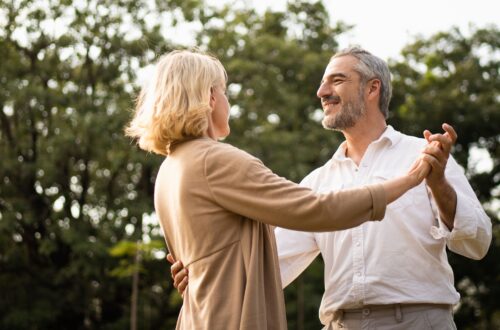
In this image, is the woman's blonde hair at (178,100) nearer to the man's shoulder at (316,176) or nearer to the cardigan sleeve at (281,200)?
the cardigan sleeve at (281,200)

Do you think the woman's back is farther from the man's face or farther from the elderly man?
the man's face

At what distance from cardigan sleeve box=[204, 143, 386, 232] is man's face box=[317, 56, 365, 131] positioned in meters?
1.14

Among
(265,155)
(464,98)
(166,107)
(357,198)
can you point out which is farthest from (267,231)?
(464,98)

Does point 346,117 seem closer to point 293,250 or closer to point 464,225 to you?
point 293,250

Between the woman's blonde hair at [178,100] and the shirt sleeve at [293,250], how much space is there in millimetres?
1033

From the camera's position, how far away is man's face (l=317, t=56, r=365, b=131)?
12.9 feet

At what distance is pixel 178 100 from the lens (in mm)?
2922

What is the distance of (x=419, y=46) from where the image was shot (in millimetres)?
25375

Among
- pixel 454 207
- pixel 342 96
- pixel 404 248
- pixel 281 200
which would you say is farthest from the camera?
pixel 342 96

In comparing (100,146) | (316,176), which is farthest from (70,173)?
(316,176)

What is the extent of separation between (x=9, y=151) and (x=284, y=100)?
7036 mm

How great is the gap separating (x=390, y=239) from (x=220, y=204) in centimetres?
106

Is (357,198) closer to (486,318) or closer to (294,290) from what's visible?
(294,290)

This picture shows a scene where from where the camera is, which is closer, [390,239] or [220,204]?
[220,204]
